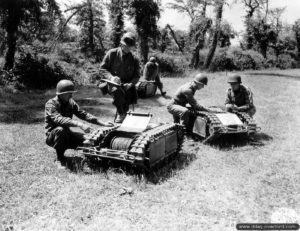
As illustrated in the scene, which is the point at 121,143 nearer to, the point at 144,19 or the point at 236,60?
the point at 144,19

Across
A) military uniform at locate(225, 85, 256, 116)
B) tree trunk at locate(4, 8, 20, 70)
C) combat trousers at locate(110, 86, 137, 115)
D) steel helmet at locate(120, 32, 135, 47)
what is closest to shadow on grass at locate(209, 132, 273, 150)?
military uniform at locate(225, 85, 256, 116)

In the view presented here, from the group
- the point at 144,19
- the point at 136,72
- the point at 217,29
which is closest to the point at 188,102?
the point at 136,72

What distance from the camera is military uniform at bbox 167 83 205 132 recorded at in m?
8.41

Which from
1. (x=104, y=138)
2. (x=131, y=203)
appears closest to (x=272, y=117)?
(x=104, y=138)

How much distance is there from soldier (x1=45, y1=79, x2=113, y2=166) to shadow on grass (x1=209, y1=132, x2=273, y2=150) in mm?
2772

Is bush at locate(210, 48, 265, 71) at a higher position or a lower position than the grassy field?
higher

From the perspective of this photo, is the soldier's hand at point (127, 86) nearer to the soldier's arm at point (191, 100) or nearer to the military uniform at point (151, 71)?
the soldier's arm at point (191, 100)

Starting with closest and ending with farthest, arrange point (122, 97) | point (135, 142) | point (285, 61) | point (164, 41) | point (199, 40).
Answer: point (135, 142)
point (122, 97)
point (199, 40)
point (164, 41)
point (285, 61)

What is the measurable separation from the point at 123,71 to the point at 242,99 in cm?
313

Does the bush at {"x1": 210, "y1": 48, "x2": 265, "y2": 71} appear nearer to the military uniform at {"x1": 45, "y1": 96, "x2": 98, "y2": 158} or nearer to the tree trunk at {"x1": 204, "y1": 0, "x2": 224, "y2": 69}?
the tree trunk at {"x1": 204, "y1": 0, "x2": 224, "y2": 69}

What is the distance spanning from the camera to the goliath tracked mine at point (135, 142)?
588cm

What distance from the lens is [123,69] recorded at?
8.43 meters

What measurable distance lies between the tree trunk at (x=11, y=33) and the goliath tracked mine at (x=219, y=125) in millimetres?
13383

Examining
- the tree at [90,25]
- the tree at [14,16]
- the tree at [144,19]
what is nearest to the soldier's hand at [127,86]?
the tree at [14,16]
